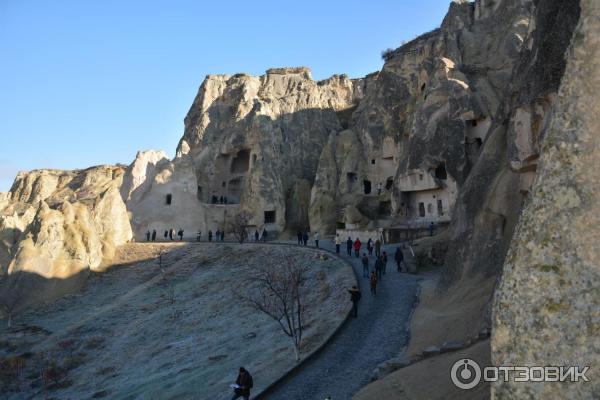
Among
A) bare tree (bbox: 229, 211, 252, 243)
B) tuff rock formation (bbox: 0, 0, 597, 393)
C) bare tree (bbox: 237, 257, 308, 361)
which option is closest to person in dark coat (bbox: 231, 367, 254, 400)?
bare tree (bbox: 237, 257, 308, 361)

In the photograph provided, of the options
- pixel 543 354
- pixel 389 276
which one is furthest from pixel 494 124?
pixel 543 354

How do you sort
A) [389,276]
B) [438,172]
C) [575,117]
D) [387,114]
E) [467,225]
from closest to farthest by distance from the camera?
[575,117] → [467,225] → [389,276] → [438,172] → [387,114]

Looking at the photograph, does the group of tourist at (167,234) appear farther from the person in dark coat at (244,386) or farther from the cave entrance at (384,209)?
the person in dark coat at (244,386)

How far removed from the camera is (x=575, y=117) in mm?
4559

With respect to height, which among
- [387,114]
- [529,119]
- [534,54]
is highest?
[387,114]

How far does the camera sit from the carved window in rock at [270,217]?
40375 millimetres

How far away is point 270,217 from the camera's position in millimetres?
40625

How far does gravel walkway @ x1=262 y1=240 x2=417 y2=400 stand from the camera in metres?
9.80

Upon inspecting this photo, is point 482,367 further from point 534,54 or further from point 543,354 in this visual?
point 534,54

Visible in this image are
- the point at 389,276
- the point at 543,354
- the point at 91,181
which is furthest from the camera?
the point at 91,181

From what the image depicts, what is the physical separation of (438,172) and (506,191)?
17.4 metres

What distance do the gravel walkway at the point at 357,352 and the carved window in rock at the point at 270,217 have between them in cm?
2492

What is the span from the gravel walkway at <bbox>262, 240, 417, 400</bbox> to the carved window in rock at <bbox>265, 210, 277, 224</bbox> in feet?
81.8

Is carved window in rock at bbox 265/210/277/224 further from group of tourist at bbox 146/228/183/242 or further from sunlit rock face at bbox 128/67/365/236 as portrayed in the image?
group of tourist at bbox 146/228/183/242
